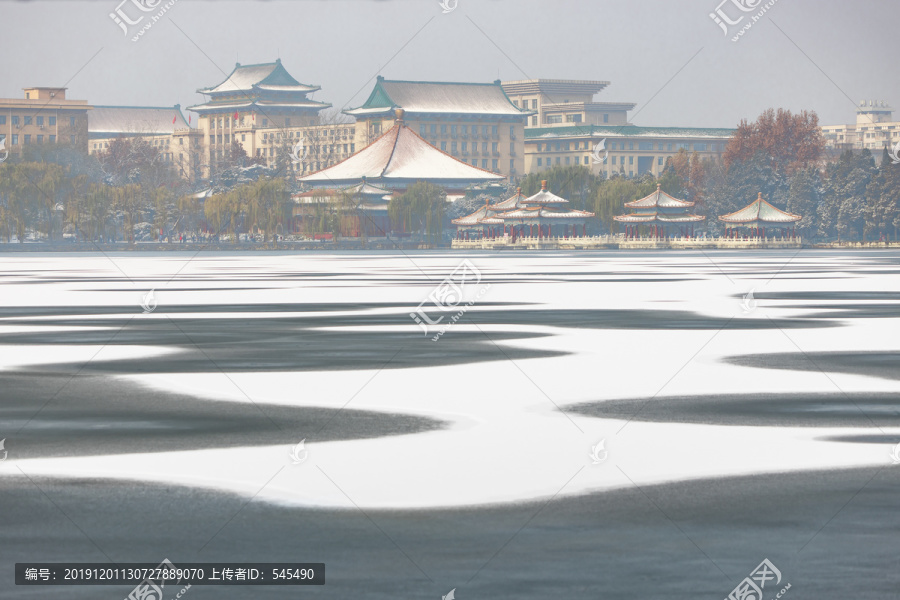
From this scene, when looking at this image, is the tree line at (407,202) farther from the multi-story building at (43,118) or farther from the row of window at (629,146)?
the row of window at (629,146)

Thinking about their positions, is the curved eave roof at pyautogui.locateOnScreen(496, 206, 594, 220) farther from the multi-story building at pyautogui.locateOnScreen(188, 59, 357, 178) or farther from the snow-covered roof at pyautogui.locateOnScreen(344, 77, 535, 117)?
the multi-story building at pyautogui.locateOnScreen(188, 59, 357, 178)

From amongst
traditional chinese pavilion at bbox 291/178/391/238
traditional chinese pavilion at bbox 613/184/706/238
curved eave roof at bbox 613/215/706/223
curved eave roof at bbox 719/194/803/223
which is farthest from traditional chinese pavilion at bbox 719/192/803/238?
traditional chinese pavilion at bbox 291/178/391/238

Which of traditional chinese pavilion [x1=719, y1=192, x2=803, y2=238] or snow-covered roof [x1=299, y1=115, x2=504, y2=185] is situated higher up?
snow-covered roof [x1=299, y1=115, x2=504, y2=185]

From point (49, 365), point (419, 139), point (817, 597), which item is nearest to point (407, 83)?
point (419, 139)

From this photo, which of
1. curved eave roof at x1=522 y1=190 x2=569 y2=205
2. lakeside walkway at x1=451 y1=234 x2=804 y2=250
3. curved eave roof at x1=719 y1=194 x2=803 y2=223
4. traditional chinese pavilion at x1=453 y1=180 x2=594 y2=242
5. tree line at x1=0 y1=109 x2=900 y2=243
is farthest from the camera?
curved eave roof at x1=522 y1=190 x2=569 y2=205

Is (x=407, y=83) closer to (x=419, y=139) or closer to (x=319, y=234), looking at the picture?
(x=419, y=139)

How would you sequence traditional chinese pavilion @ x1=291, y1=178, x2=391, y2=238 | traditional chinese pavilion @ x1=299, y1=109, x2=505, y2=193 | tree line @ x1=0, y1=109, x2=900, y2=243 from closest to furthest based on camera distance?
1. tree line @ x1=0, y1=109, x2=900, y2=243
2. traditional chinese pavilion @ x1=291, y1=178, x2=391, y2=238
3. traditional chinese pavilion @ x1=299, y1=109, x2=505, y2=193
